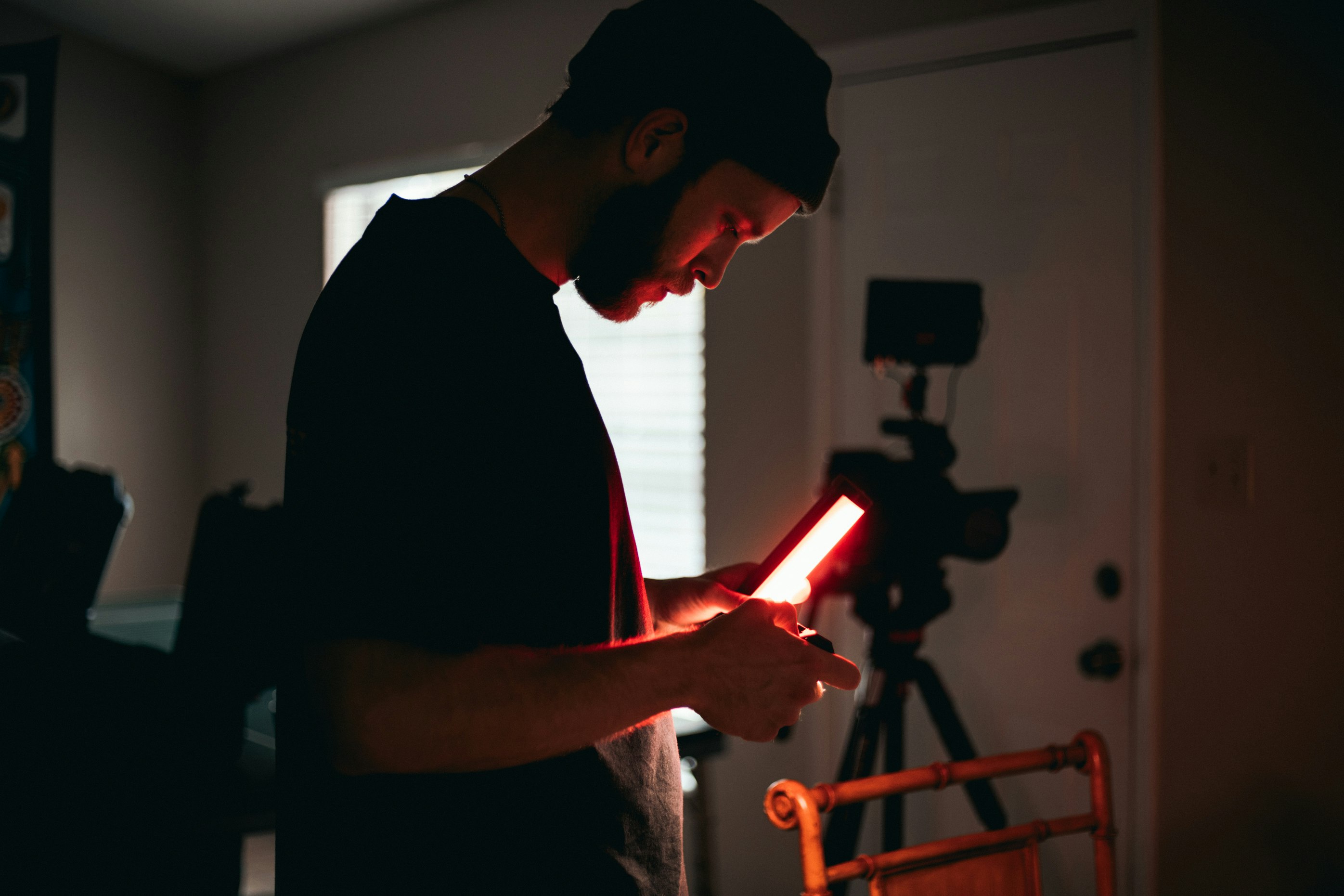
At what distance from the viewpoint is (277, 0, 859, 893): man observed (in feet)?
1.84

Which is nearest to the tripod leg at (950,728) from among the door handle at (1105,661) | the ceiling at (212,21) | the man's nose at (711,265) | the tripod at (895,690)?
the tripod at (895,690)

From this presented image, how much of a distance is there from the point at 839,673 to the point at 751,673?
9cm

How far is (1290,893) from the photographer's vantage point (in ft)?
5.73

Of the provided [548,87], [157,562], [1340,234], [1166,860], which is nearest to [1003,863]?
[1166,860]

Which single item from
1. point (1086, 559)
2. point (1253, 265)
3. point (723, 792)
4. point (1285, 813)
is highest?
point (1253, 265)

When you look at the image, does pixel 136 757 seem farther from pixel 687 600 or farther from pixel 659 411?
pixel 659 411

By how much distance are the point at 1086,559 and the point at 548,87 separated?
2124 mm

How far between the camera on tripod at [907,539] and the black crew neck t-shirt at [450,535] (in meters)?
0.73

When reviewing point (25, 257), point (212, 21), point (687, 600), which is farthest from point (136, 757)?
point (212, 21)

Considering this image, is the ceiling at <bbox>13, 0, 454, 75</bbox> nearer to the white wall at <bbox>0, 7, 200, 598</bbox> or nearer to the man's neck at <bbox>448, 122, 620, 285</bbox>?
the white wall at <bbox>0, 7, 200, 598</bbox>

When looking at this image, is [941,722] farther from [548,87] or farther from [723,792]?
[548,87]

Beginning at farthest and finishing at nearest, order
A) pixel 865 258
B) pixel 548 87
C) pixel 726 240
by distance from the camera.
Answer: pixel 548 87 → pixel 865 258 → pixel 726 240

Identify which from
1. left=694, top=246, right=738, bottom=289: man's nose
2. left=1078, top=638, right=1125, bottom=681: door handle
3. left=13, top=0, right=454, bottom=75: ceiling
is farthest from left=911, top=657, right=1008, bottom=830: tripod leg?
left=13, top=0, right=454, bottom=75: ceiling

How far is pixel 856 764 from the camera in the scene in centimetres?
139
